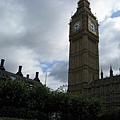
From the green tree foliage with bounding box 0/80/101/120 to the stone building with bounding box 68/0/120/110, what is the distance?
25968 millimetres

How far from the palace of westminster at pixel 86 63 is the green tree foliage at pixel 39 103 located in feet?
82.8

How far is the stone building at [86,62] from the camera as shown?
6216cm

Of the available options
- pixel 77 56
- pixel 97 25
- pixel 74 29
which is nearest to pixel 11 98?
pixel 77 56

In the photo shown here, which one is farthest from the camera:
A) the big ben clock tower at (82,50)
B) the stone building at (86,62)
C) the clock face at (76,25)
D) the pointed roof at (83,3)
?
the pointed roof at (83,3)

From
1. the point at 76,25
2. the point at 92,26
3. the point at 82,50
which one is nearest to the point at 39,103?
the point at 82,50

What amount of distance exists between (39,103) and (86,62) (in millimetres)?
43013

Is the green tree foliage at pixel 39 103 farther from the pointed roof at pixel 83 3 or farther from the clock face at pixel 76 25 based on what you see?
the pointed roof at pixel 83 3

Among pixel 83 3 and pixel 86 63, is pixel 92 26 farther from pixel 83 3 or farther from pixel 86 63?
pixel 86 63

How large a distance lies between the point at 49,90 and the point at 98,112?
948 cm

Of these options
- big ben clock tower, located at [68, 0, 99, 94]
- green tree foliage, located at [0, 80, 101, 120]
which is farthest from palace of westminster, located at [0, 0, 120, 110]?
green tree foliage, located at [0, 80, 101, 120]

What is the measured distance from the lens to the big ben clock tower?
7119 cm

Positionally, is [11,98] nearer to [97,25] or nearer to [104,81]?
[104,81]

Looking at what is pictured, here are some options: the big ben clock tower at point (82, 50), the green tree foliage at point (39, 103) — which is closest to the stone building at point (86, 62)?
the big ben clock tower at point (82, 50)

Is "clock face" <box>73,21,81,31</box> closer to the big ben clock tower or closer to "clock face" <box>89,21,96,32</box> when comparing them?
the big ben clock tower
